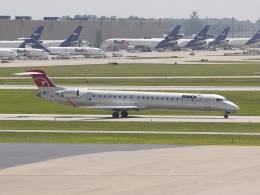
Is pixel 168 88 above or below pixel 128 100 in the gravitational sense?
below

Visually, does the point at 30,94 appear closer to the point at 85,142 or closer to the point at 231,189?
the point at 85,142

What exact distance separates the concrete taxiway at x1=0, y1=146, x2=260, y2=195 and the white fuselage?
2787 centimetres

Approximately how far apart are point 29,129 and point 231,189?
32477 millimetres

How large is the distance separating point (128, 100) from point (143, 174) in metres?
38.2

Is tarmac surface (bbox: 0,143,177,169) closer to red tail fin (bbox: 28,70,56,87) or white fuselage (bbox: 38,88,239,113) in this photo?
white fuselage (bbox: 38,88,239,113)

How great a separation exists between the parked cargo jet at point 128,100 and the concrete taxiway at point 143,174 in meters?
27.8

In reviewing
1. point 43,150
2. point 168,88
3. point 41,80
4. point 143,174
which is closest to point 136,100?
point 41,80

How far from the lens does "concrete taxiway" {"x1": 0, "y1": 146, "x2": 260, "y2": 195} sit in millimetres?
48094

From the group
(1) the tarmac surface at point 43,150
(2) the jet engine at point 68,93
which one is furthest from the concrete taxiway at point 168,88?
(1) the tarmac surface at point 43,150

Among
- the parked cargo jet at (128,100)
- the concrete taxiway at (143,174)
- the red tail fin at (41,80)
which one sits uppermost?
the red tail fin at (41,80)

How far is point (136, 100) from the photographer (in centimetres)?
9031

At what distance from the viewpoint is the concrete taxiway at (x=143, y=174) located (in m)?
48.1

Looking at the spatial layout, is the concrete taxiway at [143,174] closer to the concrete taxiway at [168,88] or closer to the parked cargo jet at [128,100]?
the parked cargo jet at [128,100]

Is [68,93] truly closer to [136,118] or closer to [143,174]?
[136,118]
